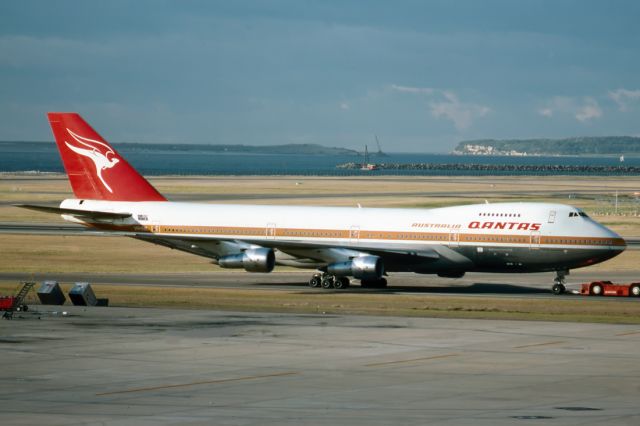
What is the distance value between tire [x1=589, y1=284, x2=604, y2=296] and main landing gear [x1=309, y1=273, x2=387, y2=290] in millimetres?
11784

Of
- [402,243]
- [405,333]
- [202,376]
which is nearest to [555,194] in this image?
[402,243]

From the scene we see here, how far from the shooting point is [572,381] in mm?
31969

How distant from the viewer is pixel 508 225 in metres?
60.5

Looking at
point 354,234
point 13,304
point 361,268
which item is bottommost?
point 13,304

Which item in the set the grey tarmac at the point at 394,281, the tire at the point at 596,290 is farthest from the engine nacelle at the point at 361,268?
the tire at the point at 596,290

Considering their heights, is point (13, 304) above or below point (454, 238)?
below

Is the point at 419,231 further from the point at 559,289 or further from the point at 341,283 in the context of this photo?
the point at 559,289

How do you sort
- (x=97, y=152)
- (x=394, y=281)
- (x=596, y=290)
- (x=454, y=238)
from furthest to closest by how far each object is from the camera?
(x=97, y=152) < (x=394, y=281) < (x=454, y=238) < (x=596, y=290)

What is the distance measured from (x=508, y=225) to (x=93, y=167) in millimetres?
25453

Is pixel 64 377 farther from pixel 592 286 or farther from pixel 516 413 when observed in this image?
pixel 592 286

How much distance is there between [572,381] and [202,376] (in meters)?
10.6

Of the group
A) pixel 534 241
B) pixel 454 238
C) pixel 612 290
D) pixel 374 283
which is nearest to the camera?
pixel 612 290

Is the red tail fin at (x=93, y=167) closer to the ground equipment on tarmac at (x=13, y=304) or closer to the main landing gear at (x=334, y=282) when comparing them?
the main landing gear at (x=334, y=282)

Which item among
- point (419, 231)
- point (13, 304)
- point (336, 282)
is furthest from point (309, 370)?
point (336, 282)
